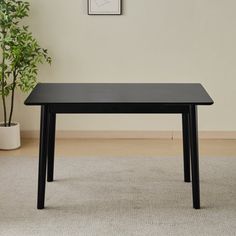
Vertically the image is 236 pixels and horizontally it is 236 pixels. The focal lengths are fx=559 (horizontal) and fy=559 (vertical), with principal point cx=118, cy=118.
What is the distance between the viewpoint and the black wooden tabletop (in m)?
3.01

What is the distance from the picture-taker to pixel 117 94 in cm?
320

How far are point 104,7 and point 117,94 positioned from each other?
1.51 m

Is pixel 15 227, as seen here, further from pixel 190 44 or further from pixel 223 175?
pixel 190 44

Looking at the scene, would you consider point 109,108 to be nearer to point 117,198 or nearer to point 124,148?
point 117,198

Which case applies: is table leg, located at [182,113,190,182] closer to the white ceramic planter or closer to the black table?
the black table

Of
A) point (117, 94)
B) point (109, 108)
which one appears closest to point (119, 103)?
point (109, 108)

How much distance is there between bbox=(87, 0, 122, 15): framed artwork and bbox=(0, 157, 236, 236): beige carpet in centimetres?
120

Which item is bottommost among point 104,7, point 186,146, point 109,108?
point 186,146

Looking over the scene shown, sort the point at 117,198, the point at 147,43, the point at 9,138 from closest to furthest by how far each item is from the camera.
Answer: the point at 117,198, the point at 9,138, the point at 147,43

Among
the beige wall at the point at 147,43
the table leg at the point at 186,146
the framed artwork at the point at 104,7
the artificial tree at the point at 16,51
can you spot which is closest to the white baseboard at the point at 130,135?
the beige wall at the point at 147,43

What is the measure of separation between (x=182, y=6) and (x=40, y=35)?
1.18 metres

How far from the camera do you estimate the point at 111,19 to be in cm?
455

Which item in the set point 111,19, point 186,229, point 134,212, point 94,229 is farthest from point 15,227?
point 111,19

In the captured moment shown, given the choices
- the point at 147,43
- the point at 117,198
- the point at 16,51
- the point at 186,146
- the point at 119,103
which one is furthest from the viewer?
the point at 147,43
